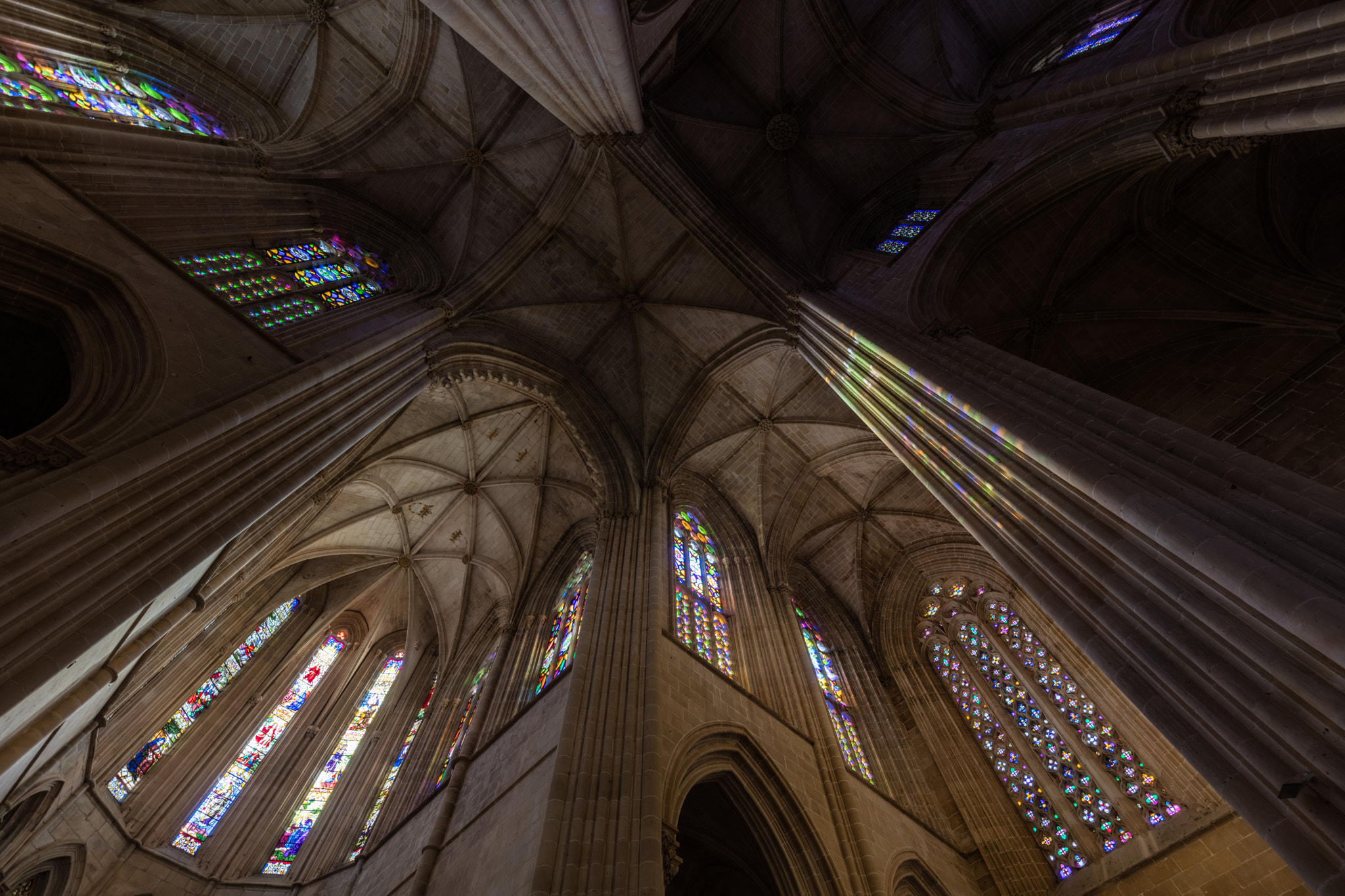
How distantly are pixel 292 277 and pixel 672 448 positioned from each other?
728 centimetres

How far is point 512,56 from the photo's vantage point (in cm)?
630

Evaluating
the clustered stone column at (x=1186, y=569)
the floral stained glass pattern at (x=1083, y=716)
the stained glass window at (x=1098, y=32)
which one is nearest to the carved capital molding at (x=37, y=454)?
the clustered stone column at (x=1186, y=569)

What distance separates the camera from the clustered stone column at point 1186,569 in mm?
2891

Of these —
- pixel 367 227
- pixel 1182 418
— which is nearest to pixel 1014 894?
pixel 1182 418

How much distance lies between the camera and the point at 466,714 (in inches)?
467

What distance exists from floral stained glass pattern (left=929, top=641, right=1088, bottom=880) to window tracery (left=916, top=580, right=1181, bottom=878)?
0.01 meters

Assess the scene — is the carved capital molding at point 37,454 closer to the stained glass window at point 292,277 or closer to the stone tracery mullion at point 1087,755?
the stained glass window at point 292,277

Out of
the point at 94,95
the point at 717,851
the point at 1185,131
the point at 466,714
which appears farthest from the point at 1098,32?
the point at 466,714

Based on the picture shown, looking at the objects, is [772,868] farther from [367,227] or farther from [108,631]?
[367,227]

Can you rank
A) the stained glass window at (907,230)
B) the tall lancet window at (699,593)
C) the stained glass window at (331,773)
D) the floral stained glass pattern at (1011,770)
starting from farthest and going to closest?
1. the stained glass window at (907,230)
2. the stained glass window at (331,773)
3. the tall lancet window at (699,593)
4. the floral stained glass pattern at (1011,770)

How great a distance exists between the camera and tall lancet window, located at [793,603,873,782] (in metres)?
10.5

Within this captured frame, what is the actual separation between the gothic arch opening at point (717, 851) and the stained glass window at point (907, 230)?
29.8 feet

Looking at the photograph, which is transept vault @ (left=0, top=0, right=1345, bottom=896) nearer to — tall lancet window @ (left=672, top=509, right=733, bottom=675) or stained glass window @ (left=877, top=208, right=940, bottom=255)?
tall lancet window @ (left=672, top=509, right=733, bottom=675)

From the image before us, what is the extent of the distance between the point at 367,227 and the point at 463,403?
3.75 meters
